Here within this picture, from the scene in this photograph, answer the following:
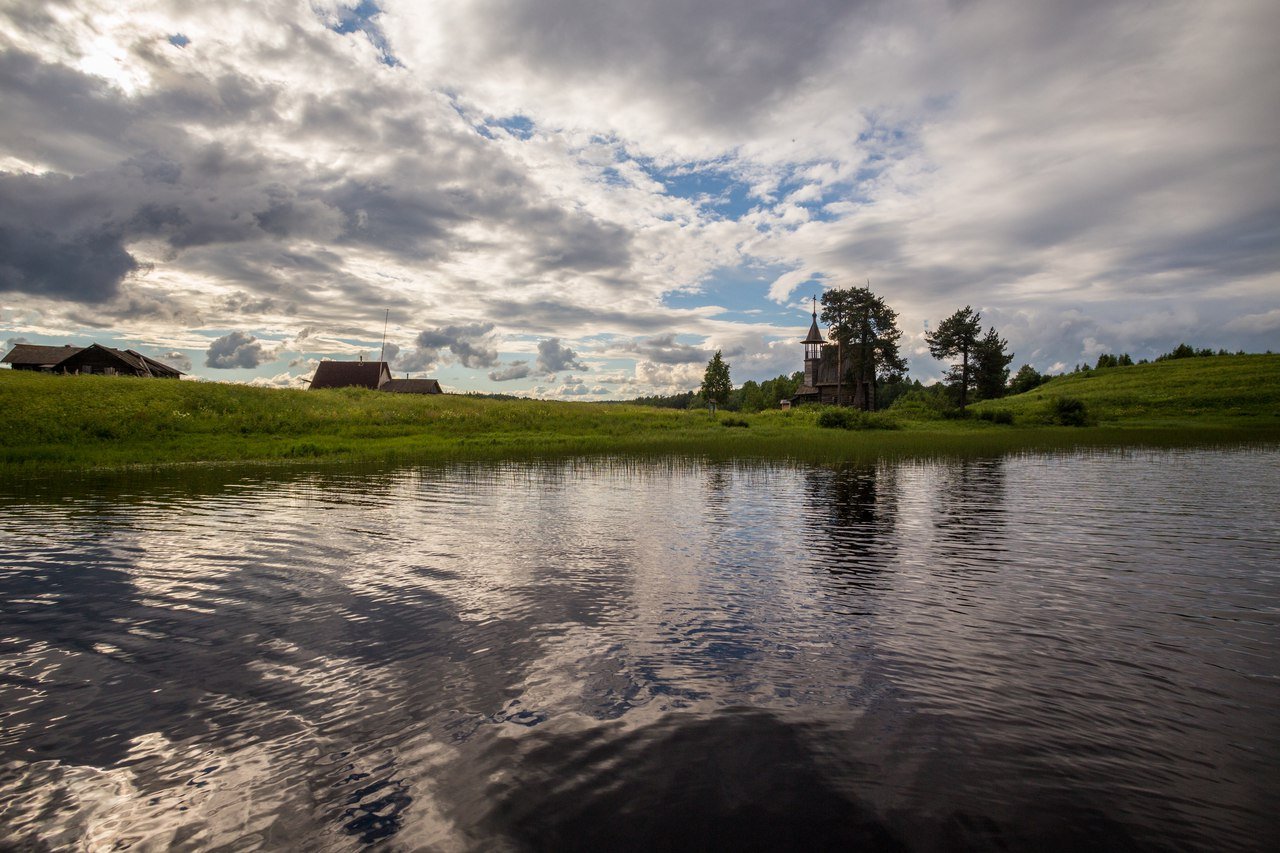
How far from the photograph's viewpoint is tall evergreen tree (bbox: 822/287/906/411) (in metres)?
91.5

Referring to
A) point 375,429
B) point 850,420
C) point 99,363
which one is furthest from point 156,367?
point 850,420

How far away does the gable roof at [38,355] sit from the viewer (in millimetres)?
Answer: 75688

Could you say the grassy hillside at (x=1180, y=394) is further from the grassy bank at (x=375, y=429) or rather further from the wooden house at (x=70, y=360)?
the wooden house at (x=70, y=360)

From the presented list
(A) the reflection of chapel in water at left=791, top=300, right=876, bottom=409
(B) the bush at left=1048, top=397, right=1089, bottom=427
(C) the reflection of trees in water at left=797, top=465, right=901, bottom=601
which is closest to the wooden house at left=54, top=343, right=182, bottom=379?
(C) the reflection of trees in water at left=797, top=465, right=901, bottom=601

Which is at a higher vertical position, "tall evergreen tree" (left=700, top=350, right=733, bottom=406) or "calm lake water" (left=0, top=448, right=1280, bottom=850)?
"tall evergreen tree" (left=700, top=350, right=733, bottom=406)

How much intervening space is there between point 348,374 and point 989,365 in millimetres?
109968

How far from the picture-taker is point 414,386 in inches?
4080

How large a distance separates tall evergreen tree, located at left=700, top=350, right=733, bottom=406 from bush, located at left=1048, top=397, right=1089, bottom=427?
52.9 m

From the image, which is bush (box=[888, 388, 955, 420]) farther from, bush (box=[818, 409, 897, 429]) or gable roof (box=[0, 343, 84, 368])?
gable roof (box=[0, 343, 84, 368])

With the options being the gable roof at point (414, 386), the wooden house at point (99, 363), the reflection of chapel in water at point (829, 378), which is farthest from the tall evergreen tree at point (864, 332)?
the wooden house at point (99, 363)

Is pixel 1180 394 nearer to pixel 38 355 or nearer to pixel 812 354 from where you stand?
pixel 812 354

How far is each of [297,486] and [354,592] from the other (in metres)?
15.2

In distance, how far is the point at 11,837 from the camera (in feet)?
13.8

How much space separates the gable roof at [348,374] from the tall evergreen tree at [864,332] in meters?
73.1
